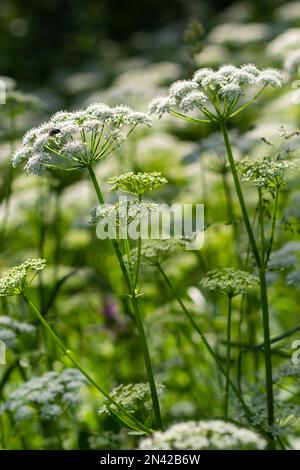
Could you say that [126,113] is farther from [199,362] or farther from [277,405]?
[199,362]

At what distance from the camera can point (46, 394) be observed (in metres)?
4.06

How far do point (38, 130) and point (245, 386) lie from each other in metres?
2.08

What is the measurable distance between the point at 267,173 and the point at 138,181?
1.97 feet

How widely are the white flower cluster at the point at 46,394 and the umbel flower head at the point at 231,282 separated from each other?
1.20 metres

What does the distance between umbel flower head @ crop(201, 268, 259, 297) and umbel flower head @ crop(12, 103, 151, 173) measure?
2.67 feet

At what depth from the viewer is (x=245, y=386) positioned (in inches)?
173

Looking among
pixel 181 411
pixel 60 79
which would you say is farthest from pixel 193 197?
pixel 60 79

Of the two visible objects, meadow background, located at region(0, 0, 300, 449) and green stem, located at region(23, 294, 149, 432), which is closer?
green stem, located at region(23, 294, 149, 432)

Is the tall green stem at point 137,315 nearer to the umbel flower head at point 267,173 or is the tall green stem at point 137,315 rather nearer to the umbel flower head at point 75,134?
the umbel flower head at point 75,134

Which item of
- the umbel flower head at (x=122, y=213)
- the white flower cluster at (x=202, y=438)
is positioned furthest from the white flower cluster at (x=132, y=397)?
the umbel flower head at (x=122, y=213)

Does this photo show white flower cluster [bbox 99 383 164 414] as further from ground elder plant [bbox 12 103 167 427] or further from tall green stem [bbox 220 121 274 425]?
tall green stem [bbox 220 121 274 425]

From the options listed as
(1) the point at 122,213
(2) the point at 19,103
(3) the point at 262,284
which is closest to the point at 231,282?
(3) the point at 262,284

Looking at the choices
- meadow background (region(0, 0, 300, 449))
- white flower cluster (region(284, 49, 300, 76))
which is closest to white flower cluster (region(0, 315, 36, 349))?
meadow background (region(0, 0, 300, 449))

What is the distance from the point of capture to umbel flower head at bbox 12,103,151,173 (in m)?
3.22
